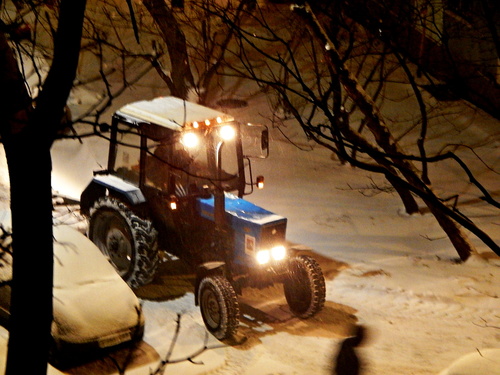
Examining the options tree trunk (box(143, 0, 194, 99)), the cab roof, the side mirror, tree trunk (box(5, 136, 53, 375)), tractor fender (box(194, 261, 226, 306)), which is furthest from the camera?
the side mirror

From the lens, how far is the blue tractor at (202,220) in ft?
23.9

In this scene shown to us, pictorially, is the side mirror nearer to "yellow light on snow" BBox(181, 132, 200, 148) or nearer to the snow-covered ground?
the snow-covered ground

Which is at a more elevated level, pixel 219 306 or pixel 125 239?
pixel 125 239

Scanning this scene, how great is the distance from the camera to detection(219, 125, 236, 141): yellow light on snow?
7.50 m

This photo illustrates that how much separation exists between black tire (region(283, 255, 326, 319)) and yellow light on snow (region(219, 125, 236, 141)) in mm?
1754

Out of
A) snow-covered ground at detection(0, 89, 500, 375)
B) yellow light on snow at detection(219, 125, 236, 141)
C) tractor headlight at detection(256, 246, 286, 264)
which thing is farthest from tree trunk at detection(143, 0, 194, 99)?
tractor headlight at detection(256, 246, 286, 264)

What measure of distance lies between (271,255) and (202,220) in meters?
1.04

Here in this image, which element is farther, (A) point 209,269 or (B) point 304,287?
(B) point 304,287

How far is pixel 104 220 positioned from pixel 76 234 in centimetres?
137

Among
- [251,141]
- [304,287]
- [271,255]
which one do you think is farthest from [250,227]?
[251,141]

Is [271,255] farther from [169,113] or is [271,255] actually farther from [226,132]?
[169,113]

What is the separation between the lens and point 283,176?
14328 mm

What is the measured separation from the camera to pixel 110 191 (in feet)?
28.0

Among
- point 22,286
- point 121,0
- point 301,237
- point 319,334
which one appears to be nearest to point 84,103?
point 121,0
